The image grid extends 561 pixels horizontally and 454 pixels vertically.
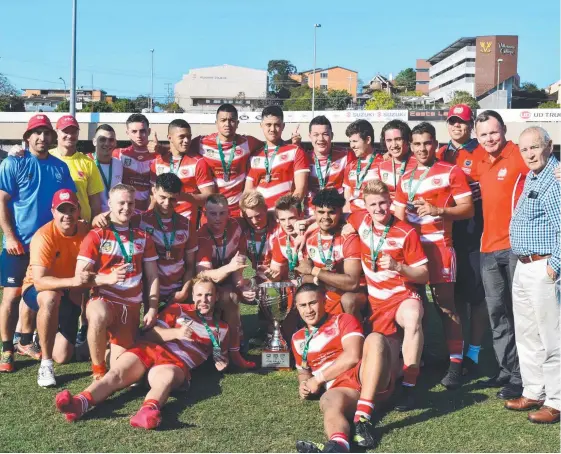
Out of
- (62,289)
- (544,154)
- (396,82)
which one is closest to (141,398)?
(62,289)

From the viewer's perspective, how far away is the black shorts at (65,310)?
540 cm

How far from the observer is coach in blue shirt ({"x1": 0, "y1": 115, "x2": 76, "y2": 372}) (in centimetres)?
551

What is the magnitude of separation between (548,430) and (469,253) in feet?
5.85

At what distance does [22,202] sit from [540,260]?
13.6 ft

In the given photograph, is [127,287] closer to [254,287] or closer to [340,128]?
[254,287]

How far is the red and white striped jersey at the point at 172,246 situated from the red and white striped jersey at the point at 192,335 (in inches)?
17.3

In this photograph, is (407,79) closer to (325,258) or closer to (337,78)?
(337,78)

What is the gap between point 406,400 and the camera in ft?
15.0

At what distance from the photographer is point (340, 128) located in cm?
4491

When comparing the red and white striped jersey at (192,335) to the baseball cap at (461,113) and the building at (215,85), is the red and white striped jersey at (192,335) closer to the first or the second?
the baseball cap at (461,113)

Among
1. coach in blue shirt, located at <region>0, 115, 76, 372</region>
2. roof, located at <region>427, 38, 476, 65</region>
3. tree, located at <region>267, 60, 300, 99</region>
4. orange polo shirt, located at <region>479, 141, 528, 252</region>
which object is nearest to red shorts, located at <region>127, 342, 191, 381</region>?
coach in blue shirt, located at <region>0, 115, 76, 372</region>

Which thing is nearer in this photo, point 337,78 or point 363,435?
point 363,435

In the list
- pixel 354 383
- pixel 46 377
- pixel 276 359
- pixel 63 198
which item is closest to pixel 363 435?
pixel 354 383

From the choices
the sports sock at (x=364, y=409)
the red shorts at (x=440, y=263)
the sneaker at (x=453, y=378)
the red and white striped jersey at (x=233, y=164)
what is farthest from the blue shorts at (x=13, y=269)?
the sneaker at (x=453, y=378)
